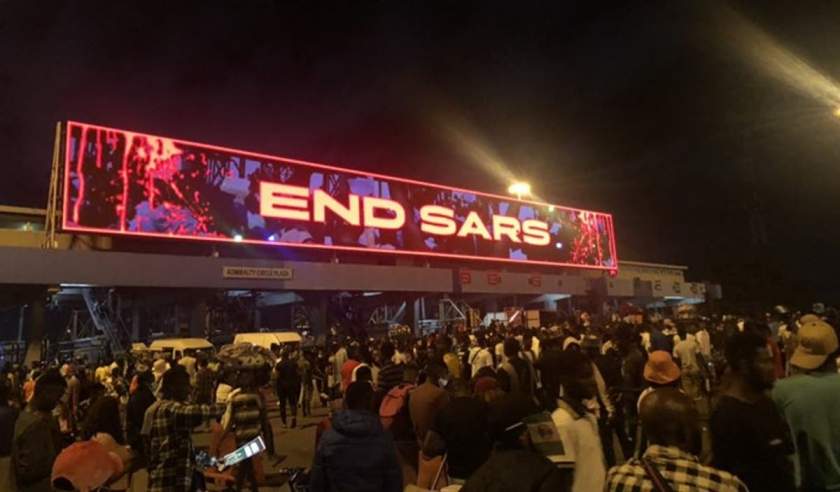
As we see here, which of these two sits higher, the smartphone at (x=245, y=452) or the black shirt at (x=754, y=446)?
the black shirt at (x=754, y=446)

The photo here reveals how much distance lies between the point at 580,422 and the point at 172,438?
4020 mm

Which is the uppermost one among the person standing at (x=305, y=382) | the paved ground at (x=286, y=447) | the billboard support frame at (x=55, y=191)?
the billboard support frame at (x=55, y=191)

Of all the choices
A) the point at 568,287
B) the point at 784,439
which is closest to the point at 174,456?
the point at 784,439

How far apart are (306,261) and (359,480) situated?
2946 cm

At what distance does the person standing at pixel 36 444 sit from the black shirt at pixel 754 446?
4.79 meters

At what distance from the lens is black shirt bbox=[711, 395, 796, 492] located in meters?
3.06

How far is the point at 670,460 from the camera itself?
231 centimetres

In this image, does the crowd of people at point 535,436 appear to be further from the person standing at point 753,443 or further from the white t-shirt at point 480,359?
the white t-shirt at point 480,359

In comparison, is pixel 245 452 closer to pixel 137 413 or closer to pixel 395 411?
pixel 395 411

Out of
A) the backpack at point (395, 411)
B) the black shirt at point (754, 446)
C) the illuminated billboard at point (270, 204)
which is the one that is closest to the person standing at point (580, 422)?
the black shirt at point (754, 446)

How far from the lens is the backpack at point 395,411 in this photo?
5.66 meters

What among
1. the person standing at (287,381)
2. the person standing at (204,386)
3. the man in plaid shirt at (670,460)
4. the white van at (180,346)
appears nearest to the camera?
the man in plaid shirt at (670,460)

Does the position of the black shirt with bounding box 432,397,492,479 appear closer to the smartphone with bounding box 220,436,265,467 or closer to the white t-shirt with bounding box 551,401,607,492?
the white t-shirt with bounding box 551,401,607,492

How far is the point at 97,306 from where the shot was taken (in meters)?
29.5
